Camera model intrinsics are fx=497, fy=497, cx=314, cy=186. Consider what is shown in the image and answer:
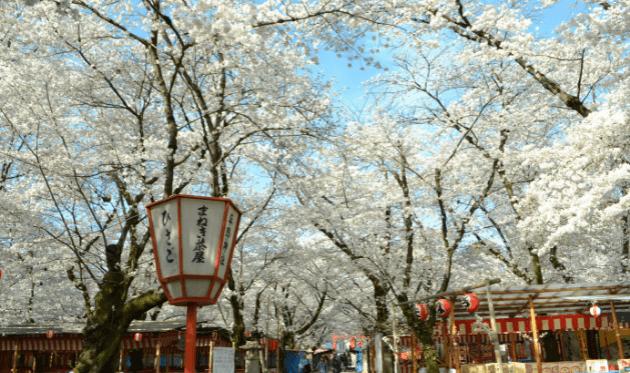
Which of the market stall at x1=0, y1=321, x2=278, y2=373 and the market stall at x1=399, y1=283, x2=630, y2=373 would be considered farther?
the market stall at x1=0, y1=321, x2=278, y2=373

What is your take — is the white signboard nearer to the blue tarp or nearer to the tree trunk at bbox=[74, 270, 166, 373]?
the tree trunk at bbox=[74, 270, 166, 373]

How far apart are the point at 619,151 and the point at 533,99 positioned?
7.57 meters

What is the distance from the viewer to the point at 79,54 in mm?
11391

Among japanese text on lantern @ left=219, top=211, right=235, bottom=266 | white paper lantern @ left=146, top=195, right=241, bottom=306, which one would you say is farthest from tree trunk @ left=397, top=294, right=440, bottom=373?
white paper lantern @ left=146, top=195, right=241, bottom=306

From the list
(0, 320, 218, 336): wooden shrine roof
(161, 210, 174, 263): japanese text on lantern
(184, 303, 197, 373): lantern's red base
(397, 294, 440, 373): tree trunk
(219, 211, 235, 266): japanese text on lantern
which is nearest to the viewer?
(184, 303, 197, 373): lantern's red base

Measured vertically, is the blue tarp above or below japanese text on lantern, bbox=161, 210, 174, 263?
below

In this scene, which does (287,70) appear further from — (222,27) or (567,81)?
(567,81)

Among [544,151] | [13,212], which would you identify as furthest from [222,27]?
[13,212]

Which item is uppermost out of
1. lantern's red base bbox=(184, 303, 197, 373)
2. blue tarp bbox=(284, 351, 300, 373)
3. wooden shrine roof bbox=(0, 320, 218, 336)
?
lantern's red base bbox=(184, 303, 197, 373)

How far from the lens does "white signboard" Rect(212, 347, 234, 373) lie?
12.5 metres

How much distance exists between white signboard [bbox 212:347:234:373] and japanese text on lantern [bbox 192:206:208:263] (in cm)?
770

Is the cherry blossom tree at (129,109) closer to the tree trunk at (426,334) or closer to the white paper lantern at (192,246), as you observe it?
the white paper lantern at (192,246)

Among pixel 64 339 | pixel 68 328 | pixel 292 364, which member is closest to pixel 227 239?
pixel 68 328

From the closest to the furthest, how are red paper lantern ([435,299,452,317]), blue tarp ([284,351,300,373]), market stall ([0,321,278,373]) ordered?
red paper lantern ([435,299,452,317]) < market stall ([0,321,278,373]) < blue tarp ([284,351,300,373])
